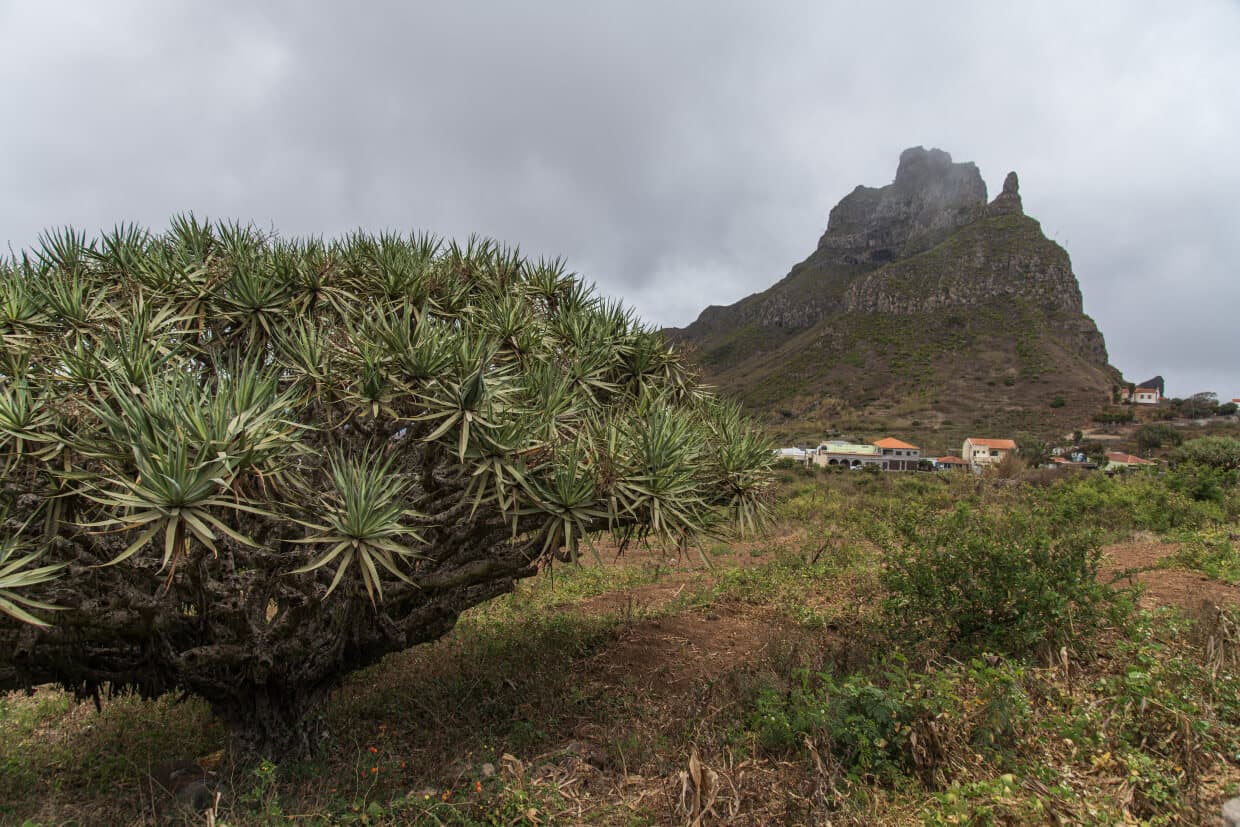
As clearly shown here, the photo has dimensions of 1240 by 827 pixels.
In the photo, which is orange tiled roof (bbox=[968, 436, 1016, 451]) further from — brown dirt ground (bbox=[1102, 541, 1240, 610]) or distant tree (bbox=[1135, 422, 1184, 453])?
brown dirt ground (bbox=[1102, 541, 1240, 610])

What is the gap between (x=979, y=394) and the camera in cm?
4734

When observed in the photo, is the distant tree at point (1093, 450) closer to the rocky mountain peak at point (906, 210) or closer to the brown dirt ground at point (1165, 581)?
the brown dirt ground at point (1165, 581)

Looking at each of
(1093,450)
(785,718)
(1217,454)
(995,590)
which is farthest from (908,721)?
(1093,450)

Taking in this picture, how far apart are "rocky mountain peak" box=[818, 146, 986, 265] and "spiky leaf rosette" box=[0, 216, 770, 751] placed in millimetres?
93825

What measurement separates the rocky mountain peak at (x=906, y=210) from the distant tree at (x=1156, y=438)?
52.8 meters

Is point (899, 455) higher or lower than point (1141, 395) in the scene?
lower

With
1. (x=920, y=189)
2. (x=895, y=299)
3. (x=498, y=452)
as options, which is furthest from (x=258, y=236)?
(x=920, y=189)

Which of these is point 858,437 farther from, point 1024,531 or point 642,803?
point 642,803

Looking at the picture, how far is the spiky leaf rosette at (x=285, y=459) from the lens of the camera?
301 centimetres

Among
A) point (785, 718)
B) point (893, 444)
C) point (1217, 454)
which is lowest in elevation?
point (785, 718)

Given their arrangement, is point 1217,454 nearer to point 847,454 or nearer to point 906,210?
point 847,454

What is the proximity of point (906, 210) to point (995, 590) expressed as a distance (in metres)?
121

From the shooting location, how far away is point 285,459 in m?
3.57

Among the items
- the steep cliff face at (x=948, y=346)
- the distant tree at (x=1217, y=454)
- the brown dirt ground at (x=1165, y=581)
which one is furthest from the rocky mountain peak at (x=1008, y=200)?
the brown dirt ground at (x=1165, y=581)
